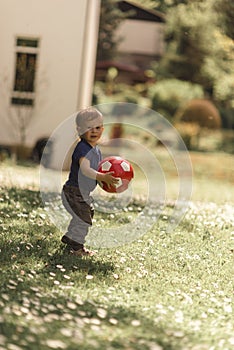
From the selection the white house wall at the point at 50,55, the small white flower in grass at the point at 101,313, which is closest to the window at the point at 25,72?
the white house wall at the point at 50,55

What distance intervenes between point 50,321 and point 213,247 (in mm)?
3793

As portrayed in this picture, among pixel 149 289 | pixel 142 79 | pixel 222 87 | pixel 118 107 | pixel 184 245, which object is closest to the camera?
pixel 149 289

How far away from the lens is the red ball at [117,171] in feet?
24.2

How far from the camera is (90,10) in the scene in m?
17.2

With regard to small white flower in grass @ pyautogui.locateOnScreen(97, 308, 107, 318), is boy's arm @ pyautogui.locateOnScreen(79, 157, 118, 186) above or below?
above

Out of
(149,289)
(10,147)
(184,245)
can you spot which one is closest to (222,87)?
(10,147)

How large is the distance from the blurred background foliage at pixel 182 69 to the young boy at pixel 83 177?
19.4 metres

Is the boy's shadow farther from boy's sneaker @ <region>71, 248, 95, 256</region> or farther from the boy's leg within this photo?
the boy's leg

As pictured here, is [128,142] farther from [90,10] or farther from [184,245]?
[184,245]

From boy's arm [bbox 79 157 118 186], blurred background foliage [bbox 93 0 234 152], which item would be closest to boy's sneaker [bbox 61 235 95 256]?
boy's arm [bbox 79 157 118 186]

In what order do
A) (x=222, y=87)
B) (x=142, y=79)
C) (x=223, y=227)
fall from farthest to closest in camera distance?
(x=142, y=79) < (x=222, y=87) < (x=223, y=227)

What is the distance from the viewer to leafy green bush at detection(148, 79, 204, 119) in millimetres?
31172

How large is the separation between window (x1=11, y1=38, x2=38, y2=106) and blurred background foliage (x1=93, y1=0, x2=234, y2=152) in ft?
33.2

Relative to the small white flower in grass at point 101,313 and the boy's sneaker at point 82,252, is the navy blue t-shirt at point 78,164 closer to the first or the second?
the boy's sneaker at point 82,252
